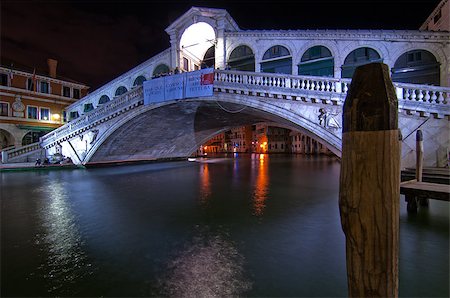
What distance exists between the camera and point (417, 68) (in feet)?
40.5

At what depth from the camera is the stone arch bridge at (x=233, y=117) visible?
8445 mm

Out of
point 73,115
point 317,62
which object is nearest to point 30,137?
point 73,115

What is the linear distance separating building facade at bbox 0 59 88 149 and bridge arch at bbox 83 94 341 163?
38.2 feet

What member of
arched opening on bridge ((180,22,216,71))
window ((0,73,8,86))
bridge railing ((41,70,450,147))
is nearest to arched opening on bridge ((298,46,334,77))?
bridge railing ((41,70,450,147))

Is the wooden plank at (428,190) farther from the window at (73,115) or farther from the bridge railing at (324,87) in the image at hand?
the window at (73,115)

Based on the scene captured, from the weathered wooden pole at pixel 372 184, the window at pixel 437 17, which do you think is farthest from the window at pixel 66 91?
the window at pixel 437 17

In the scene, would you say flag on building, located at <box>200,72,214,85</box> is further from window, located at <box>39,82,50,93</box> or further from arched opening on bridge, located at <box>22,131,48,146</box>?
arched opening on bridge, located at <box>22,131,48,146</box>

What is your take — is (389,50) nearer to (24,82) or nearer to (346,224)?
(346,224)

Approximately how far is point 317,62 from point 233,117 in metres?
6.69

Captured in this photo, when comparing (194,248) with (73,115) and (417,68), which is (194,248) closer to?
(417,68)

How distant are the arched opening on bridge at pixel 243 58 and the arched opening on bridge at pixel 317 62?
10.6 feet

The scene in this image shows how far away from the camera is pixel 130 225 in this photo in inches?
209

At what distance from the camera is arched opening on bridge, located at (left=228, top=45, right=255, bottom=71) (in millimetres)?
15727

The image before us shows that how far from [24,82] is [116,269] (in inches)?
1125
